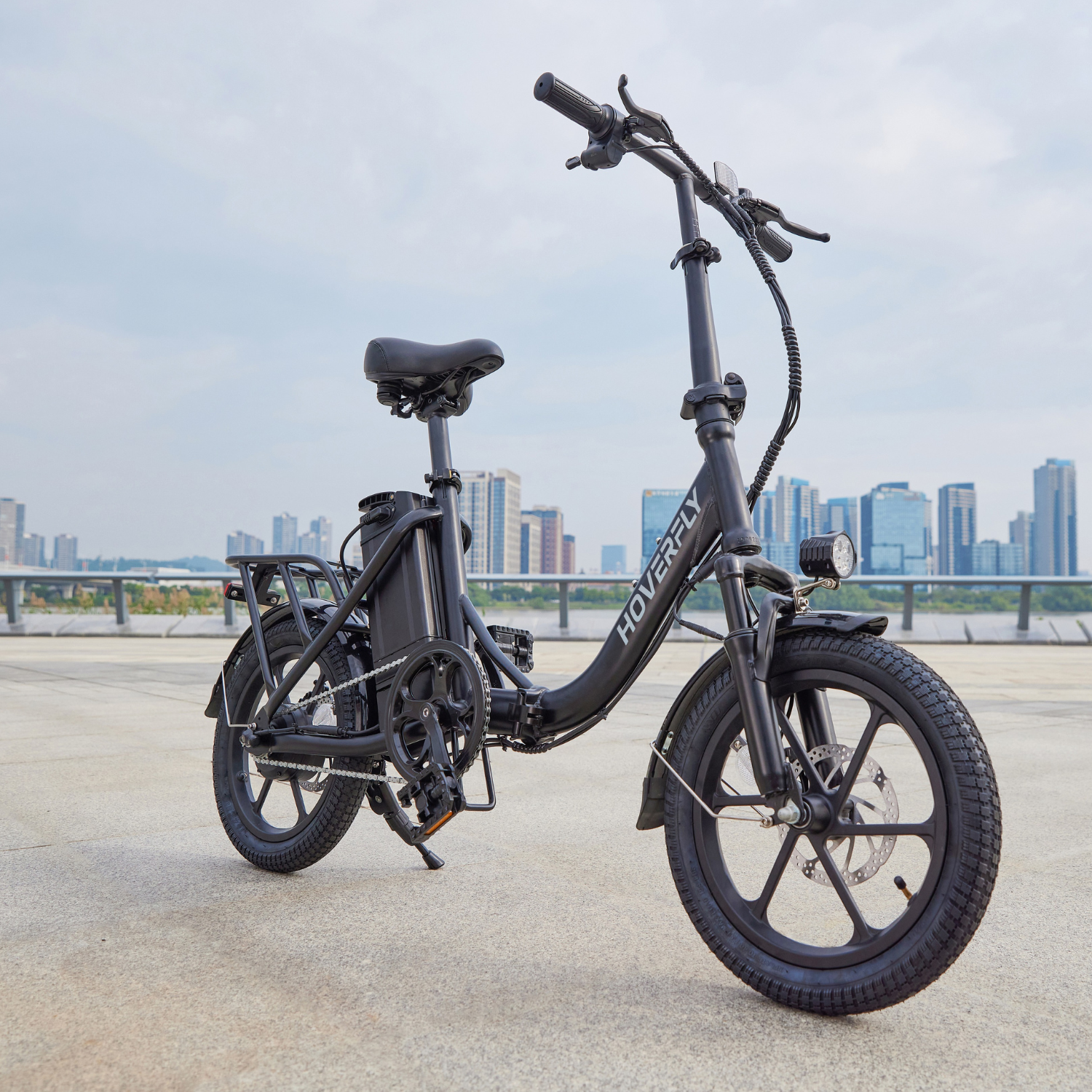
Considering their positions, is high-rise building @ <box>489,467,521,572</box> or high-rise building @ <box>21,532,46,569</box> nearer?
→ high-rise building @ <box>489,467,521,572</box>

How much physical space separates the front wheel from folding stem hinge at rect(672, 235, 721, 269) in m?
0.83

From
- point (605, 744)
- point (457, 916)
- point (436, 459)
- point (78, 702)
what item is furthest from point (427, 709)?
point (78, 702)

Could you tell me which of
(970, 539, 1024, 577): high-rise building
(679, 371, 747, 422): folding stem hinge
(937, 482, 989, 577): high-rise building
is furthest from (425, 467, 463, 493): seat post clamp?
(937, 482, 989, 577): high-rise building

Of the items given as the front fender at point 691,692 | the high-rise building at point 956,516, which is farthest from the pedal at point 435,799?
the high-rise building at point 956,516

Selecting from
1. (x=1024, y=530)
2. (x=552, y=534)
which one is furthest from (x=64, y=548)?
(x=1024, y=530)

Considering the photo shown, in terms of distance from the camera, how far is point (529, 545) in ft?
46.4

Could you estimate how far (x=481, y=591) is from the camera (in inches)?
100

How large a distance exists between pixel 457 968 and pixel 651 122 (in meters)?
1.78

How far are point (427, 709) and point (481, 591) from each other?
48 cm

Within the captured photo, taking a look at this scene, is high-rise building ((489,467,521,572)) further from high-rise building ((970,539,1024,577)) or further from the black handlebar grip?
high-rise building ((970,539,1024,577))

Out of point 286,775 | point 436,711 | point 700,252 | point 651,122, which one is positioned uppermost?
point 651,122

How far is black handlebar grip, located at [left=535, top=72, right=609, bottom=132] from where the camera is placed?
1.94 meters

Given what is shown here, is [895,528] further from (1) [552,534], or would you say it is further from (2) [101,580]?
(2) [101,580]

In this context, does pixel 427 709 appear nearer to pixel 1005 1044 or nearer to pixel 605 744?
pixel 1005 1044
